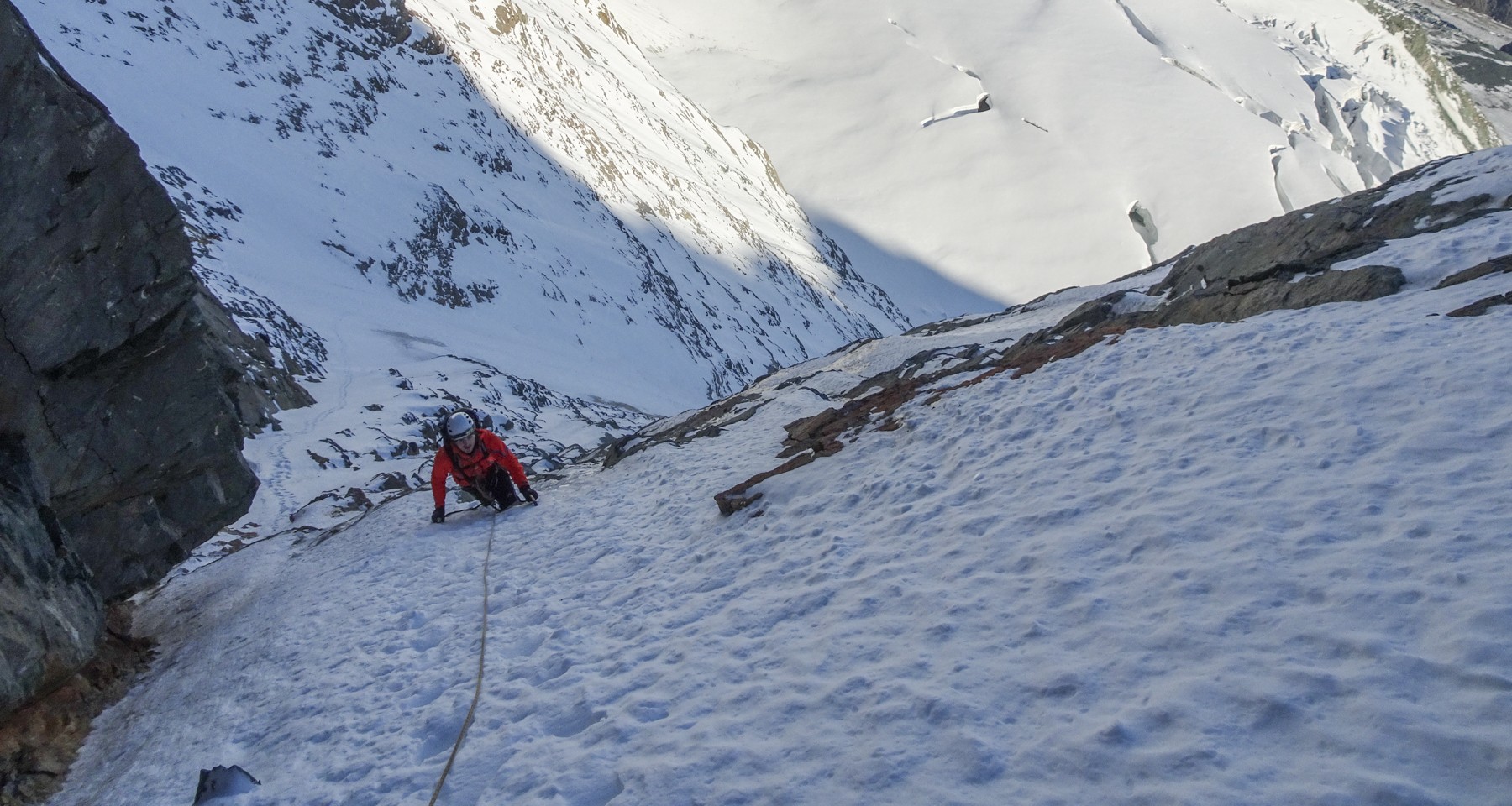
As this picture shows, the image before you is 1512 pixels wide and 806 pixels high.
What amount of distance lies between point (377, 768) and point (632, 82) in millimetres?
66429

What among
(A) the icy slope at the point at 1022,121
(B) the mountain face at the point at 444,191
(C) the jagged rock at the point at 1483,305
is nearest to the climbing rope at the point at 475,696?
(C) the jagged rock at the point at 1483,305

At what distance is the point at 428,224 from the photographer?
127 feet

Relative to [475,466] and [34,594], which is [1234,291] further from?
[34,594]

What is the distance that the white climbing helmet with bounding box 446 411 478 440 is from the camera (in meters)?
11.5

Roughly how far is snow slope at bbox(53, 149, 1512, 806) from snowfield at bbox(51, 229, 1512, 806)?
0.02 metres

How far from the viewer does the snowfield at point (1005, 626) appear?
386 cm

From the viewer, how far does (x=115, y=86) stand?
34.9 metres

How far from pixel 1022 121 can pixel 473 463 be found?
8313cm

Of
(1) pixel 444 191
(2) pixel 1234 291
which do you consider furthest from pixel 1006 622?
(1) pixel 444 191

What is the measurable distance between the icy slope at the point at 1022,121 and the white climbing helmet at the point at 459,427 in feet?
218

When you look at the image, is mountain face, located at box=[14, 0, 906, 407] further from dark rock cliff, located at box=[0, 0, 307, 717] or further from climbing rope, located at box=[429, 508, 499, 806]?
climbing rope, located at box=[429, 508, 499, 806]

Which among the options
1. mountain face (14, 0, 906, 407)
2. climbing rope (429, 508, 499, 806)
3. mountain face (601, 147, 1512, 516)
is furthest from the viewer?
mountain face (14, 0, 906, 407)

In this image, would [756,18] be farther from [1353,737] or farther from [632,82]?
[1353,737]

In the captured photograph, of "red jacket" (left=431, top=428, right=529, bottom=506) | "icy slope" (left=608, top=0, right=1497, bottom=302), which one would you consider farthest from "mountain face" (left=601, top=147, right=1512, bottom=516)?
"icy slope" (left=608, top=0, right=1497, bottom=302)
